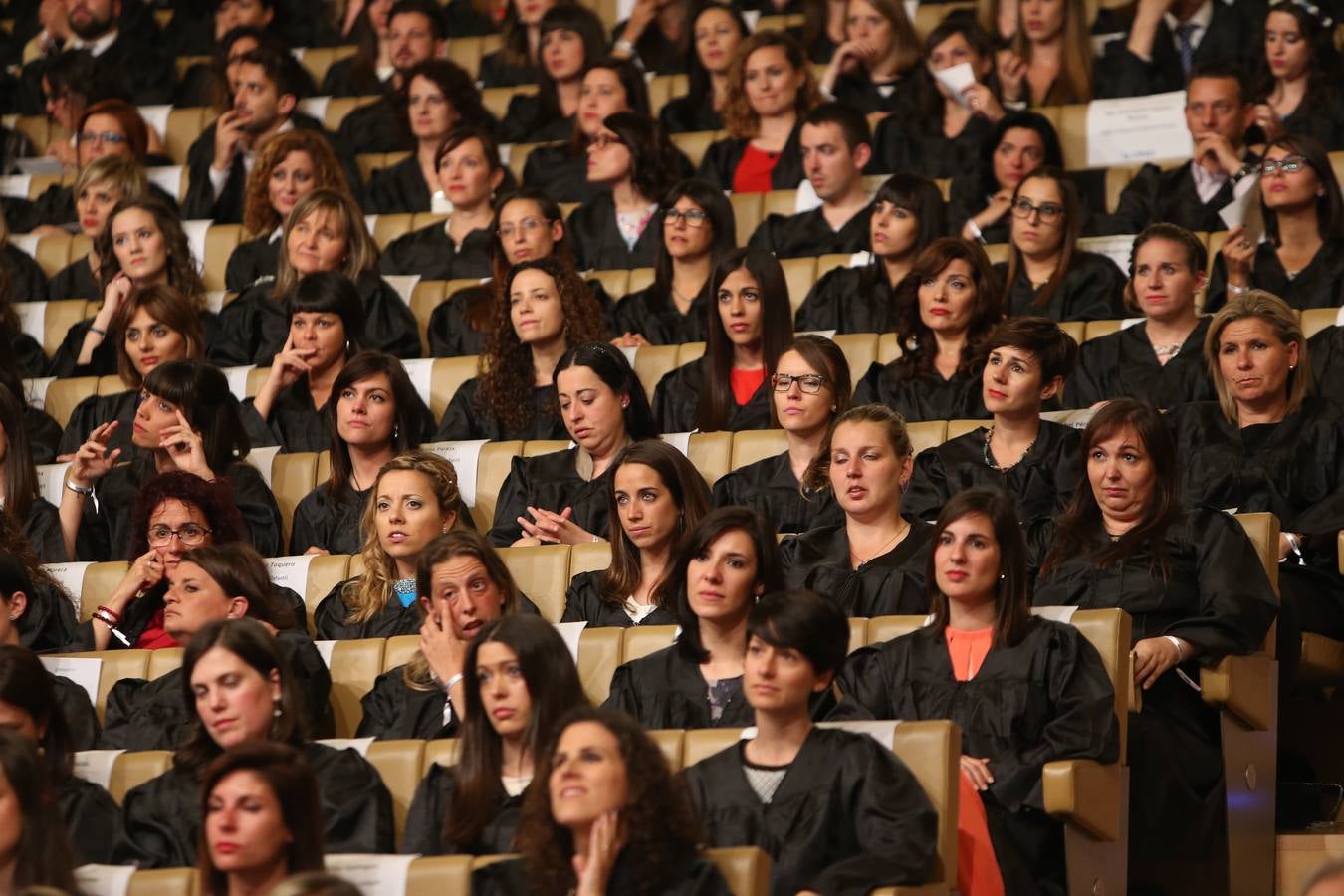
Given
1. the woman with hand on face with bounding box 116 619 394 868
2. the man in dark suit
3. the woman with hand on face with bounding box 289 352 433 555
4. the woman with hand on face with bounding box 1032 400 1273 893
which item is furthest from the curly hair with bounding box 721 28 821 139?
the woman with hand on face with bounding box 116 619 394 868

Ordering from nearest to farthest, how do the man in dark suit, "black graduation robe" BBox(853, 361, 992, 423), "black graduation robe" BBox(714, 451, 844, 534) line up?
"black graduation robe" BBox(714, 451, 844, 534), "black graduation robe" BBox(853, 361, 992, 423), the man in dark suit

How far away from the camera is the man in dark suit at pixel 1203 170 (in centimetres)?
588

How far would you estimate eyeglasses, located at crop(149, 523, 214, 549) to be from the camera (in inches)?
185

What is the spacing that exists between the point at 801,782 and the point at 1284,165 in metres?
2.63

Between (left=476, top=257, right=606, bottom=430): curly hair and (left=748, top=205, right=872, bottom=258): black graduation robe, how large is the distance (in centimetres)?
69

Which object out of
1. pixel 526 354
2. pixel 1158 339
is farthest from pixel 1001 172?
pixel 526 354

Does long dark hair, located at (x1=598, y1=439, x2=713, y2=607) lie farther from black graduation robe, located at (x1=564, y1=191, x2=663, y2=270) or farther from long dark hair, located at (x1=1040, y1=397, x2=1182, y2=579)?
black graduation robe, located at (x1=564, y1=191, x2=663, y2=270)

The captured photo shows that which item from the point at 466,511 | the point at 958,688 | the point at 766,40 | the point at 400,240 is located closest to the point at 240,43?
the point at 400,240

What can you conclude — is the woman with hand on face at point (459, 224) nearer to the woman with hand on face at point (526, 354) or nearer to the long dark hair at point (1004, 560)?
the woman with hand on face at point (526, 354)

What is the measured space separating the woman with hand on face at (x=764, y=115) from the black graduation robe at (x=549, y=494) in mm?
1705

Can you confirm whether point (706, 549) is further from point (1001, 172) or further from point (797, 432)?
point (1001, 172)

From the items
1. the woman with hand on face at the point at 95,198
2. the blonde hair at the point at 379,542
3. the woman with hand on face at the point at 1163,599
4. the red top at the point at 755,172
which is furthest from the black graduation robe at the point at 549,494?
the woman with hand on face at the point at 95,198

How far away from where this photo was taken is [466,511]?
4840 millimetres

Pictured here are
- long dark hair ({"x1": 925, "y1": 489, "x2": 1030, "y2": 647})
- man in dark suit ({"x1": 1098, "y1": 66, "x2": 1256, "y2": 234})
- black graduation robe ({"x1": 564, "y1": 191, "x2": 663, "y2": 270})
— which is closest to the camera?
long dark hair ({"x1": 925, "y1": 489, "x2": 1030, "y2": 647})
